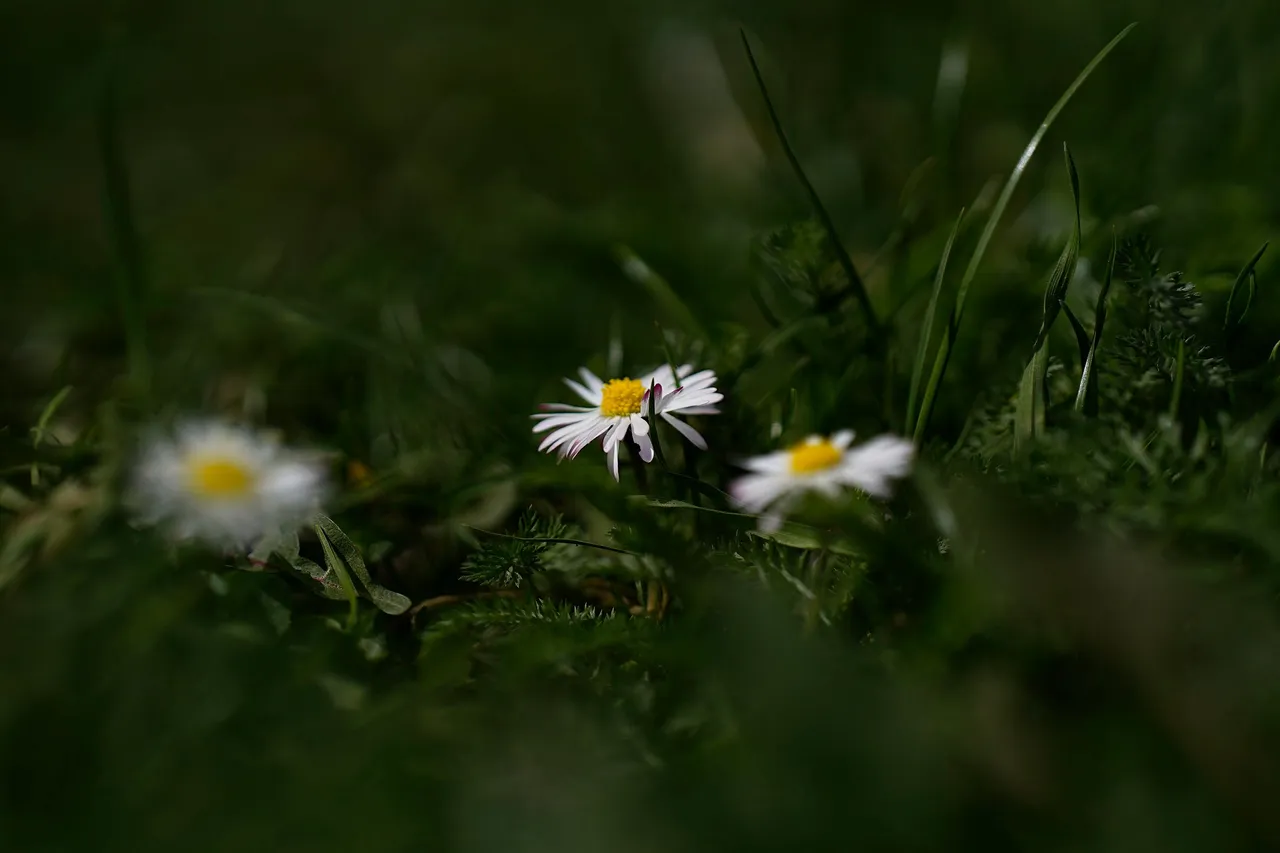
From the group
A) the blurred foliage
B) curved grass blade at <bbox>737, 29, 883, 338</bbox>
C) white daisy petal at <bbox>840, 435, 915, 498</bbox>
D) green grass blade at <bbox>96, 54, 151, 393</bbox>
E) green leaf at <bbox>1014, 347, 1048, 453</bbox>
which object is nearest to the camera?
the blurred foliage

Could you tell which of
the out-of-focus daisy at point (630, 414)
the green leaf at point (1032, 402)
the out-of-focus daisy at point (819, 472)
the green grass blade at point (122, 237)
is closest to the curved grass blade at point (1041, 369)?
the green leaf at point (1032, 402)

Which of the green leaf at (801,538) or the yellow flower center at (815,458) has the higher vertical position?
the yellow flower center at (815,458)

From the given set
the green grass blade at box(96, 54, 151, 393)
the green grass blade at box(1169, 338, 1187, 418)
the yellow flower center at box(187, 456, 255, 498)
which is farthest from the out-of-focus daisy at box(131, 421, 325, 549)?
the green grass blade at box(1169, 338, 1187, 418)

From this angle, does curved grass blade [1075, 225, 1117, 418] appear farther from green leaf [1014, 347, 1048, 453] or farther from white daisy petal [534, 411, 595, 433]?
white daisy petal [534, 411, 595, 433]

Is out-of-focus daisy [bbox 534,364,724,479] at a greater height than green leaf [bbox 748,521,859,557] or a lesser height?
greater

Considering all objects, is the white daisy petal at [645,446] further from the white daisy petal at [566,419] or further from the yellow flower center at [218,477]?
the yellow flower center at [218,477]

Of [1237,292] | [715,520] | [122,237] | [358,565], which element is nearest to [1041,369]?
[1237,292]
